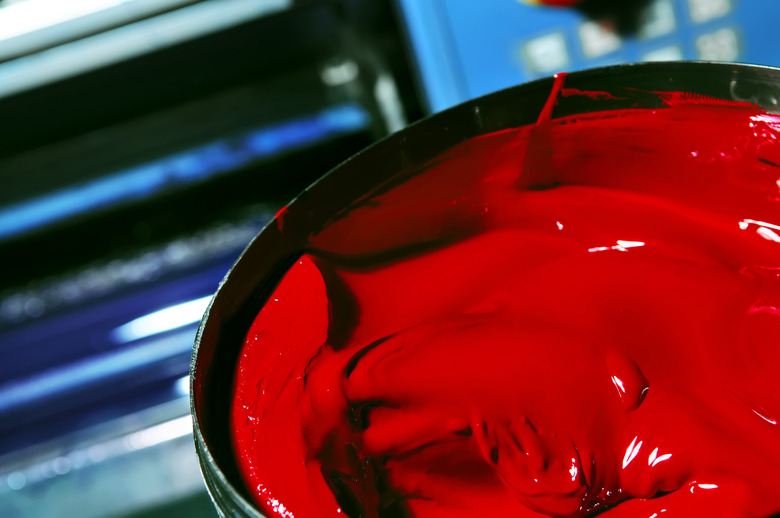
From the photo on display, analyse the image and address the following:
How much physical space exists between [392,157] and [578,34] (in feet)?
1.88

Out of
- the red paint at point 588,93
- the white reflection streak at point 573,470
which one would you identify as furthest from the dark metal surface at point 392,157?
the white reflection streak at point 573,470

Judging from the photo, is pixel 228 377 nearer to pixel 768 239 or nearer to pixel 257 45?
pixel 768 239

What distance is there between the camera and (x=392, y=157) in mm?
361

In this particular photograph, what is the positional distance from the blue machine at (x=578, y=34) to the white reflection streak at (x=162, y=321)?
0.46 m

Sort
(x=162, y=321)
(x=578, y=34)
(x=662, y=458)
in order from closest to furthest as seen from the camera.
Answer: (x=662, y=458) < (x=578, y=34) < (x=162, y=321)

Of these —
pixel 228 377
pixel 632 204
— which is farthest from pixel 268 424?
pixel 632 204

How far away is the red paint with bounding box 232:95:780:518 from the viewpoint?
11.9 inches

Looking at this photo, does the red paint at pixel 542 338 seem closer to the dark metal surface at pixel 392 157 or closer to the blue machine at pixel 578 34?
the dark metal surface at pixel 392 157

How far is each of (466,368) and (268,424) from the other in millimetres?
101

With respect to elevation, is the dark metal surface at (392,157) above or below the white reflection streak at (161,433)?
above

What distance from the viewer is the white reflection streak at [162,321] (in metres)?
0.95

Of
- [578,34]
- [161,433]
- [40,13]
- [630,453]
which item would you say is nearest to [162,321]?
[161,433]

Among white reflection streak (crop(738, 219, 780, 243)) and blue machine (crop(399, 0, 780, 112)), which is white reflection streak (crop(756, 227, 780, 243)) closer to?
white reflection streak (crop(738, 219, 780, 243))

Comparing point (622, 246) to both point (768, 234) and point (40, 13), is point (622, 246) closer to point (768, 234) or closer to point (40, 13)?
point (768, 234)
